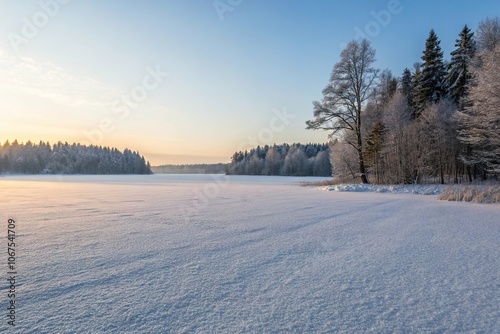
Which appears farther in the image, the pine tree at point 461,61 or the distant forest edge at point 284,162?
the distant forest edge at point 284,162

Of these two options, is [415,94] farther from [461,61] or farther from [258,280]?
[258,280]

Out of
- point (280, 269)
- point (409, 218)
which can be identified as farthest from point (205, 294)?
point (409, 218)

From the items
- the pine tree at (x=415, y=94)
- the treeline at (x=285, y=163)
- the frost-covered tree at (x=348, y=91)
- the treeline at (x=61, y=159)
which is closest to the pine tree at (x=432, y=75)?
the pine tree at (x=415, y=94)

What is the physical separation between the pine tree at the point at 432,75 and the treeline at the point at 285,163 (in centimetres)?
4566

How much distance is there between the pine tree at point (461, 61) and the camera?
23328mm

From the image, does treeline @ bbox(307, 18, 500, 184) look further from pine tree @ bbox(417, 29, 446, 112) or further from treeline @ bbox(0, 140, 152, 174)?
treeline @ bbox(0, 140, 152, 174)

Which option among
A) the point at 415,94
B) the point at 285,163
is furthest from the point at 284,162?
the point at 415,94

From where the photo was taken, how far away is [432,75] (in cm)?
2569

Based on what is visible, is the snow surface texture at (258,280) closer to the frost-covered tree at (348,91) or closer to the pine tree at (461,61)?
the frost-covered tree at (348,91)

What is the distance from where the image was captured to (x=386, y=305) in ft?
7.59

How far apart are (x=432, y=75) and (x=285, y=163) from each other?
170ft

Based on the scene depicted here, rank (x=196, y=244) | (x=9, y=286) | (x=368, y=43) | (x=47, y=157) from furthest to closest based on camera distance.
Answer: (x=47, y=157) < (x=368, y=43) < (x=196, y=244) < (x=9, y=286)

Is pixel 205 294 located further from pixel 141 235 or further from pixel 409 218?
pixel 409 218

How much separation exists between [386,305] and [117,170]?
107778 mm
